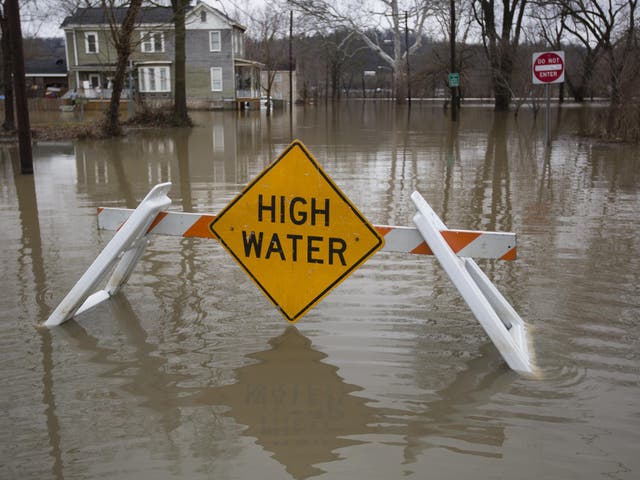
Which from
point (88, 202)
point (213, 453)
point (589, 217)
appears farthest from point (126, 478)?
point (88, 202)

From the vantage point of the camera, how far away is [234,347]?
468cm

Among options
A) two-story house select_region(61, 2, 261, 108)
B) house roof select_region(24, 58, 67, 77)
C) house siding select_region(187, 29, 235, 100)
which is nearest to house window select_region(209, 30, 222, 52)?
two-story house select_region(61, 2, 261, 108)

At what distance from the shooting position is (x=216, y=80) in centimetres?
5234

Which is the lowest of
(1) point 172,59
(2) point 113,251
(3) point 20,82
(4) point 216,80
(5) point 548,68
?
(2) point 113,251

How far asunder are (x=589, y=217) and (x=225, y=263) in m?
4.69

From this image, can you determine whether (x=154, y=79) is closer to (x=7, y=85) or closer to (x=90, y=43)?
(x=90, y=43)

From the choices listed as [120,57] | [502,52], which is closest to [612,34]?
[502,52]

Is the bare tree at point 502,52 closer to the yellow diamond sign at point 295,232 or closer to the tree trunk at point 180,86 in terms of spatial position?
the tree trunk at point 180,86

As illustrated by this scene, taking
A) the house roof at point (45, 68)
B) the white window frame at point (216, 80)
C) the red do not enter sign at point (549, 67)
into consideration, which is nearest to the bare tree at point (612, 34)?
the red do not enter sign at point (549, 67)

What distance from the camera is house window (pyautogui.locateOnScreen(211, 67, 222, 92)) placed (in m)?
52.2

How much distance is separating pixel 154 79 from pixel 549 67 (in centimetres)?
3827

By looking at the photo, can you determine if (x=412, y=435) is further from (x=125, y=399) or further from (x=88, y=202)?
(x=88, y=202)

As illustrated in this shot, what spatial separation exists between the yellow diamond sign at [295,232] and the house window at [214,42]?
50.0 m

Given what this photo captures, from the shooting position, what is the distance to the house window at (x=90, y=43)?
51.0 metres
